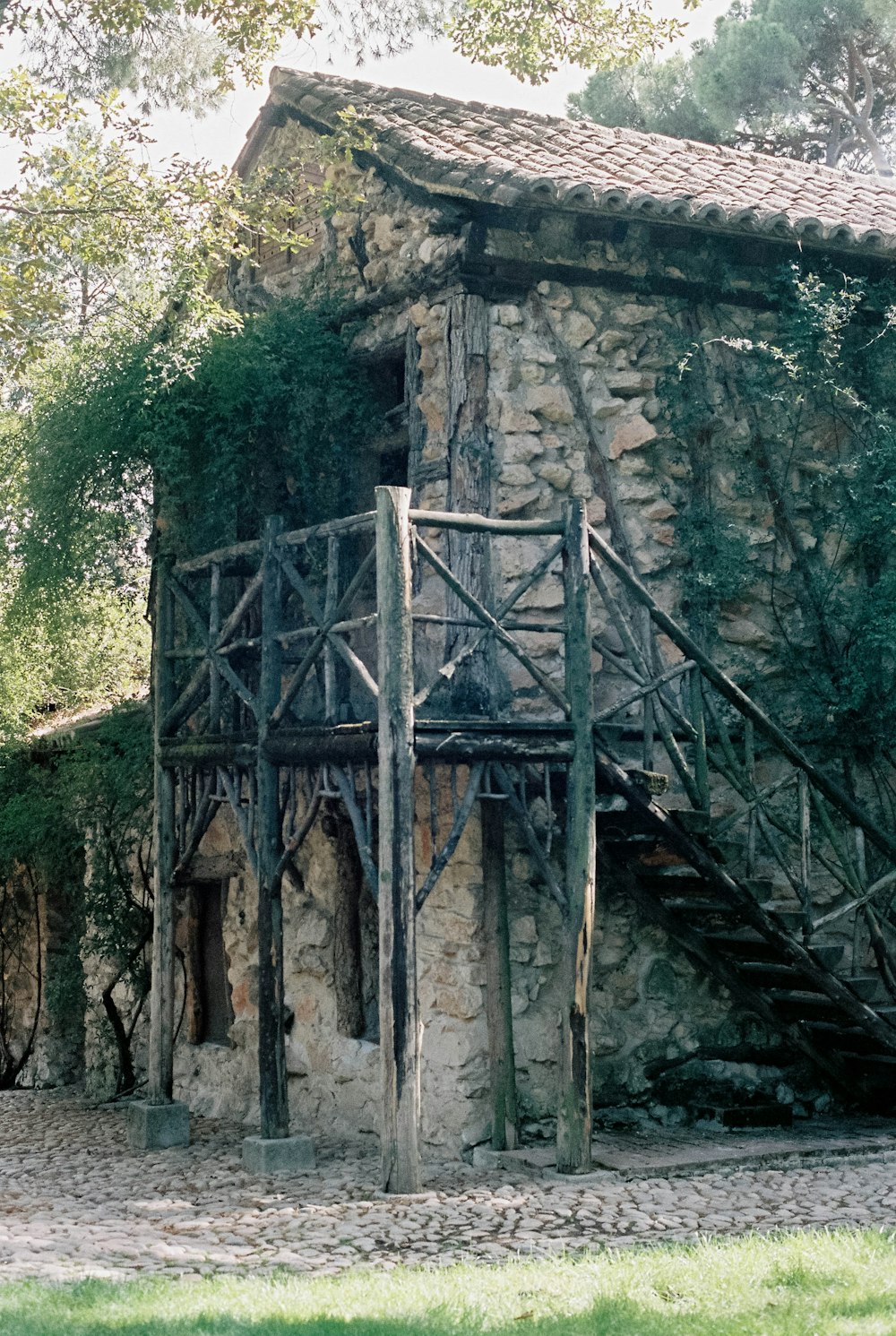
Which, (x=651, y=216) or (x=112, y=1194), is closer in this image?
(x=112, y=1194)

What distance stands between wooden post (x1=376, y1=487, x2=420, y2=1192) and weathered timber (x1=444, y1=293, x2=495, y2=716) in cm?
128

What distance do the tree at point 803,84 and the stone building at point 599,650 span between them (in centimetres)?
1257

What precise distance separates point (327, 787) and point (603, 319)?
3490mm

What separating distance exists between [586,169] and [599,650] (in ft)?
10.4

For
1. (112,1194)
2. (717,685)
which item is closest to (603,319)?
(717,685)

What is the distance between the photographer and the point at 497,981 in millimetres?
9266

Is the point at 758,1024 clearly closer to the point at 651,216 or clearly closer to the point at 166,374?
the point at 651,216

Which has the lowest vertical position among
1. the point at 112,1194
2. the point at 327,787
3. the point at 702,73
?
the point at 112,1194

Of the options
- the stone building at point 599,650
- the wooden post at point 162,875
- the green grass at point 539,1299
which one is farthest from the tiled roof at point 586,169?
the green grass at point 539,1299

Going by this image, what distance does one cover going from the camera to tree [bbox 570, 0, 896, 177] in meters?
22.5

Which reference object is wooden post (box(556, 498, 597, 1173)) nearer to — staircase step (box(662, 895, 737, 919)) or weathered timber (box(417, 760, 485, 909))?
weathered timber (box(417, 760, 485, 909))

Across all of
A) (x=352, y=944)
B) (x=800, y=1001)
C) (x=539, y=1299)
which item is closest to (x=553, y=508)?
(x=352, y=944)

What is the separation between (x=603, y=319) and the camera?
399 inches

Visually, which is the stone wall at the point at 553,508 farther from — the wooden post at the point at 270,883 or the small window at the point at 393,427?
the wooden post at the point at 270,883
